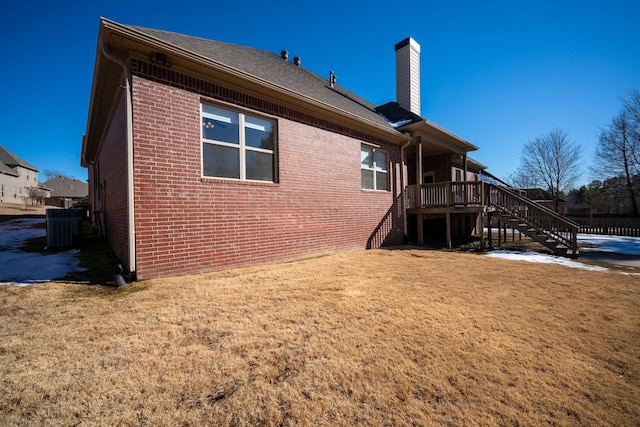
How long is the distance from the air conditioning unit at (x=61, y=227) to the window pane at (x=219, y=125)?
16.9 feet

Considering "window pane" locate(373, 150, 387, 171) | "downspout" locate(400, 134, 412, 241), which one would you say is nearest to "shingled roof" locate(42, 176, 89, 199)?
"window pane" locate(373, 150, 387, 171)

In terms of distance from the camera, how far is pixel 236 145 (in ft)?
19.4

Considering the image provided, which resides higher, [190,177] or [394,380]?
[190,177]

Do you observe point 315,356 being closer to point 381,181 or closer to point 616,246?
point 381,181

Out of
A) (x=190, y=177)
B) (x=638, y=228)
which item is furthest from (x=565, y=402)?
(x=638, y=228)

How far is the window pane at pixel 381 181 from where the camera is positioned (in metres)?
9.91

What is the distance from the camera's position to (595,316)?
3.33 meters

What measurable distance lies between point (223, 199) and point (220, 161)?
84 cm

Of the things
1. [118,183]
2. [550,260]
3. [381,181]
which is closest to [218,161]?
[118,183]

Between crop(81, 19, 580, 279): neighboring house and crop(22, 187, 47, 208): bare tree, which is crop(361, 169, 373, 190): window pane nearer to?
crop(81, 19, 580, 279): neighboring house

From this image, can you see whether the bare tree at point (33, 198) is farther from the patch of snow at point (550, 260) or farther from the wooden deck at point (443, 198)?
the patch of snow at point (550, 260)

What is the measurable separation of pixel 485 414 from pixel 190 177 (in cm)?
537

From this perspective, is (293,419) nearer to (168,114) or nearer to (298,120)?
(168,114)

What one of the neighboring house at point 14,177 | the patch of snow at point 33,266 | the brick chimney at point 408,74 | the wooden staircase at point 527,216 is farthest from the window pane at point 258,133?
the neighboring house at point 14,177
